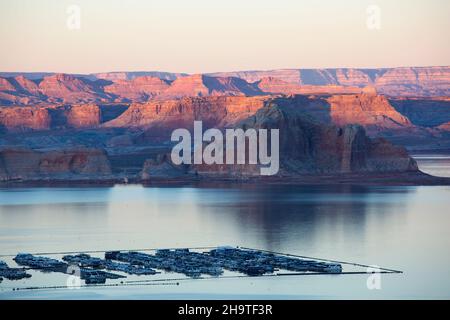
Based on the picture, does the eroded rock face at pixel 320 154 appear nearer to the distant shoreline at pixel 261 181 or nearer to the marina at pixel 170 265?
the distant shoreline at pixel 261 181

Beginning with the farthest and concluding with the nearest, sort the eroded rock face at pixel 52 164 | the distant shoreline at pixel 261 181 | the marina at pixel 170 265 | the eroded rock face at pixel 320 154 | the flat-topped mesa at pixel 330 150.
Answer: the flat-topped mesa at pixel 330 150 < the eroded rock face at pixel 320 154 < the eroded rock face at pixel 52 164 < the distant shoreline at pixel 261 181 < the marina at pixel 170 265

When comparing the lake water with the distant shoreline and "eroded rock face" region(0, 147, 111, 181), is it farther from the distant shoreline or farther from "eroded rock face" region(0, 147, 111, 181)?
"eroded rock face" region(0, 147, 111, 181)

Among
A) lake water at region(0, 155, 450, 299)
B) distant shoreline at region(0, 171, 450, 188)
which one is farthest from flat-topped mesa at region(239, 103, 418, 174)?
lake water at region(0, 155, 450, 299)

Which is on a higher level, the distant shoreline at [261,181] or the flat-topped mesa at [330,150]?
the flat-topped mesa at [330,150]

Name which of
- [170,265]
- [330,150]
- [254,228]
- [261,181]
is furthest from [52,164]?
[170,265]

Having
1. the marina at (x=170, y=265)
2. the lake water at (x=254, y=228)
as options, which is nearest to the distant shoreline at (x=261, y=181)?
the lake water at (x=254, y=228)
